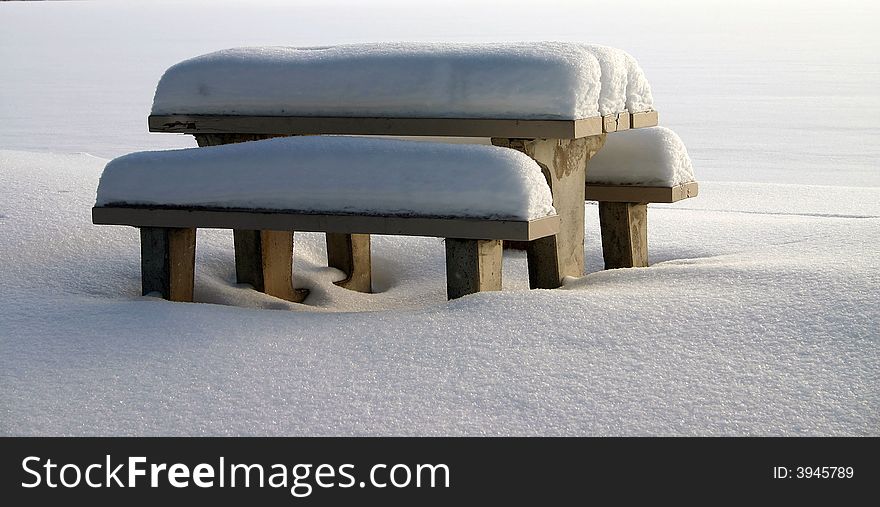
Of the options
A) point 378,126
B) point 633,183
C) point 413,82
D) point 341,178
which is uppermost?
point 413,82

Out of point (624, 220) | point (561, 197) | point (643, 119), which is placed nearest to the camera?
point (561, 197)

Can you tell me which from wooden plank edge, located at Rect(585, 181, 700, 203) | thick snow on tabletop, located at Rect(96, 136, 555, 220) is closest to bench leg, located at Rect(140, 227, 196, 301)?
thick snow on tabletop, located at Rect(96, 136, 555, 220)

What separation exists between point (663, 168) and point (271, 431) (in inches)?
75.7

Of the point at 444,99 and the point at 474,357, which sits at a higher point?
the point at 444,99

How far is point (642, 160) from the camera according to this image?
381cm

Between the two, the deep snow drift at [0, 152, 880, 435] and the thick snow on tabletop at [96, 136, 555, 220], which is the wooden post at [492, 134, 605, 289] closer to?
the deep snow drift at [0, 152, 880, 435]

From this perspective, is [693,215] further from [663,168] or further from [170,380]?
[170,380]

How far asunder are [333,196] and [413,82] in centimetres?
46

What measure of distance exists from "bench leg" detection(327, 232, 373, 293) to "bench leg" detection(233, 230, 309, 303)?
232mm

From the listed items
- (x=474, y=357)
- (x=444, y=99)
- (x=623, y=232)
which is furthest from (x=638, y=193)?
(x=474, y=357)

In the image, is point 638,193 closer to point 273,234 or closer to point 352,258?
point 352,258

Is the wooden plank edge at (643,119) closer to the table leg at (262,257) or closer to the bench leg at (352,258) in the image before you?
Result: the bench leg at (352,258)

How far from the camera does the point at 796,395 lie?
7.72ft
